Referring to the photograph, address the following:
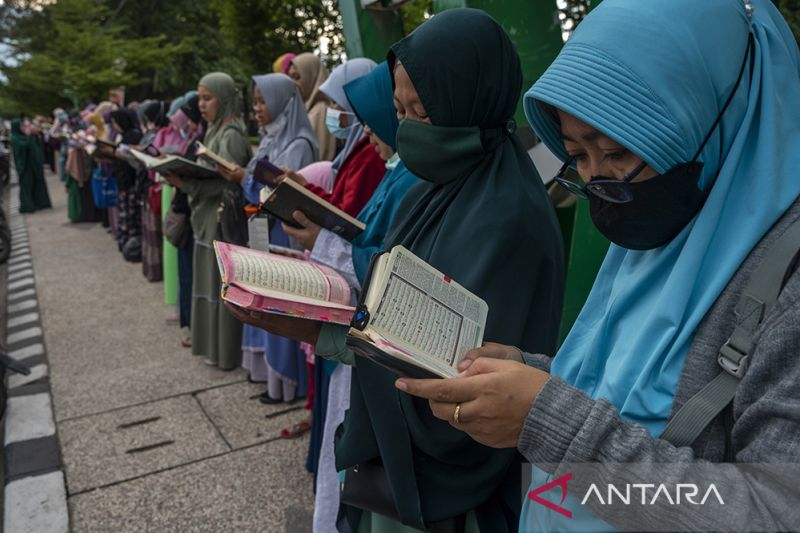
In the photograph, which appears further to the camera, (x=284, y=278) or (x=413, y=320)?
(x=284, y=278)

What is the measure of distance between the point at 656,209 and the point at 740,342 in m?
0.26

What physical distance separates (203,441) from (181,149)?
2.98m

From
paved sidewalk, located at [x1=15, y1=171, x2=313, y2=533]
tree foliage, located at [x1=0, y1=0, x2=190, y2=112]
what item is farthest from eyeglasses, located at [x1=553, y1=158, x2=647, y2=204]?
tree foliage, located at [x1=0, y1=0, x2=190, y2=112]

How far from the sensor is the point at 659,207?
0.98 meters

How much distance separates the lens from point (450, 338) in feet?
3.73

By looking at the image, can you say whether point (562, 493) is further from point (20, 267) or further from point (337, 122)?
point (20, 267)

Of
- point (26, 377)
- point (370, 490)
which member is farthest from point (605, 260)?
point (26, 377)

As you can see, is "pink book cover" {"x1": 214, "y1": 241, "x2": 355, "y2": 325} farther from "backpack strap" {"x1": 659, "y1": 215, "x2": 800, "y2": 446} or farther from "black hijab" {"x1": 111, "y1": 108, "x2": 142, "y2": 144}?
"black hijab" {"x1": 111, "y1": 108, "x2": 142, "y2": 144}

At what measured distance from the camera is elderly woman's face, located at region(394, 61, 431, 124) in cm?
170

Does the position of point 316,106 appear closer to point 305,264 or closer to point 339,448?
point 305,264

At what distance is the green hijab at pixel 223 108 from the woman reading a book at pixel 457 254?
3.04 metres

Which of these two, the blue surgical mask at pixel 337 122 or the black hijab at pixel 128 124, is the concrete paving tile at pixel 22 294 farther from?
the blue surgical mask at pixel 337 122

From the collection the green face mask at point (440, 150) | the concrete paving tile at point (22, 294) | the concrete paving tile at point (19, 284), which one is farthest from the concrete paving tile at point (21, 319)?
the green face mask at point (440, 150)

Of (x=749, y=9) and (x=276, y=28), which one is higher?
(x=276, y=28)
